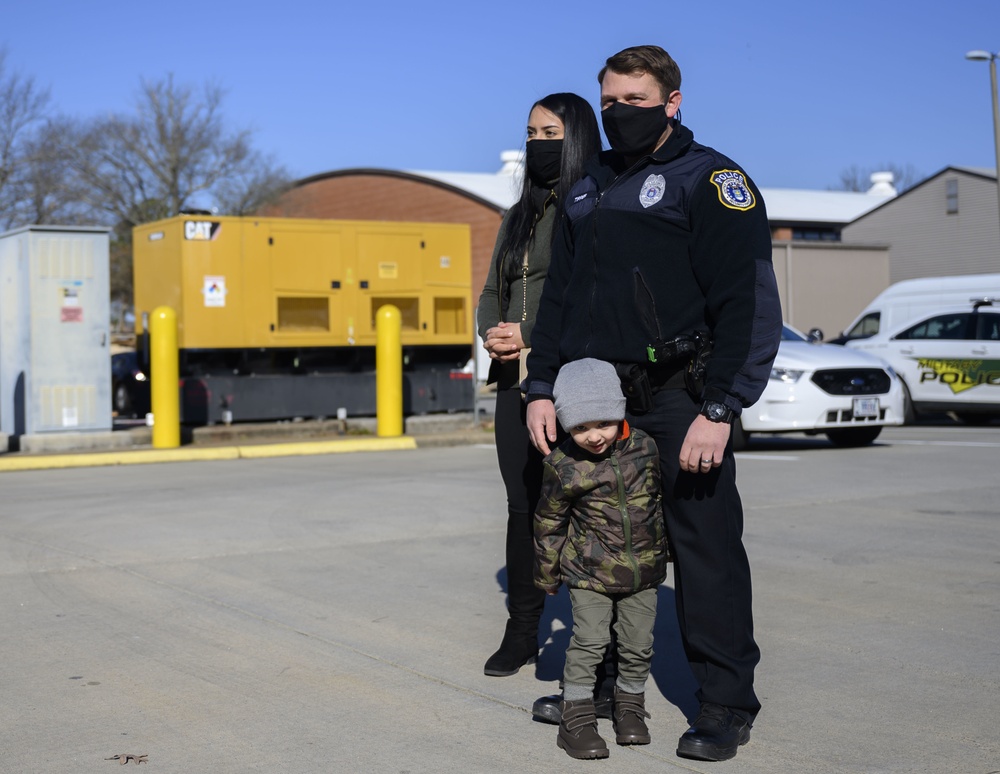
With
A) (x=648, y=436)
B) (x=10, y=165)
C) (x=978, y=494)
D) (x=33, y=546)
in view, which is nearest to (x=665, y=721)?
(x=648, y=436)

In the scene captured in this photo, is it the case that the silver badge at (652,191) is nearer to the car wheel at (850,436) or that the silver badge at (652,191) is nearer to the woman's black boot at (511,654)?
the woman's black boot at (511,654)

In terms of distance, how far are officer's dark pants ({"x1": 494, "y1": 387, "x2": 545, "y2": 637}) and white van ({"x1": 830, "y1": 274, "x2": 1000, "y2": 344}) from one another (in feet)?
48.0

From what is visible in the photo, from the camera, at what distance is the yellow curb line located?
13.1 meters

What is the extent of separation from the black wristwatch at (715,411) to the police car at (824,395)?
30.2 feet

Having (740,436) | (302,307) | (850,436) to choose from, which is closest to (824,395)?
(740,436)

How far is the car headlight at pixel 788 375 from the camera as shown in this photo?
12.7m

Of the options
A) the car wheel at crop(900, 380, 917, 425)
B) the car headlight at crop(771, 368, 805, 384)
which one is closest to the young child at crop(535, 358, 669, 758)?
the car headlight at crop(771, 368, 805, 384)

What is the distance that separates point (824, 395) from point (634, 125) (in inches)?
374

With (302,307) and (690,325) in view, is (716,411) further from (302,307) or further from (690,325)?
(302,307)

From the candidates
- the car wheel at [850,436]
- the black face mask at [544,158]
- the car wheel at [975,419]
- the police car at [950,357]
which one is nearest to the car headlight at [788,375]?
the car wheel at [850,436]

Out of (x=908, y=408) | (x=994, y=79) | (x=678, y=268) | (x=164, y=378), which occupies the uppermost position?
(x=994, y=79)

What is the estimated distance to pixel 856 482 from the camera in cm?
1010

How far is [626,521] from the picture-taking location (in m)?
3.64

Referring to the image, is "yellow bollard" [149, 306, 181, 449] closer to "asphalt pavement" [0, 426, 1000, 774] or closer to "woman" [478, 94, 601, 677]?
"asphalt pavement" [0, 426, 1000, 774]
